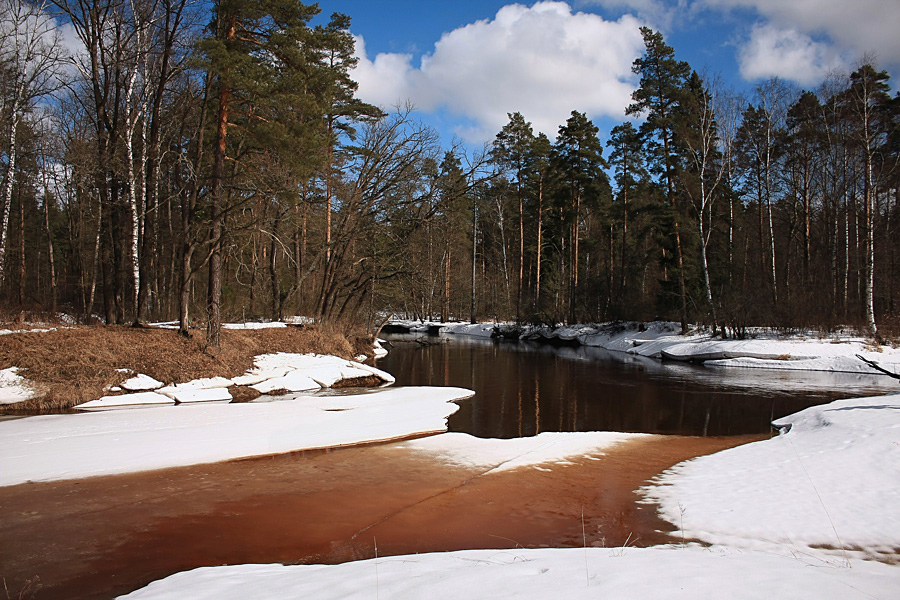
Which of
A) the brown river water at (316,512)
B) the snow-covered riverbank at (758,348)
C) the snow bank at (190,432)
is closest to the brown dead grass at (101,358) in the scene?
the snow bank at (190,432)

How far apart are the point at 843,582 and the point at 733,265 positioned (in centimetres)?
2770

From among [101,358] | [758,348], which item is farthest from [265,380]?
[758,348]

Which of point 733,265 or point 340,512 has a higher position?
point 733,265

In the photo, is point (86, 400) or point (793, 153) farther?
point (793, 153)

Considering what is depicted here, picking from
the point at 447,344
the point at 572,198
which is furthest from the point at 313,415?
the point at 572,198

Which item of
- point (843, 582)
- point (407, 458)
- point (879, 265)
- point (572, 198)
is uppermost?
point (572, 198)

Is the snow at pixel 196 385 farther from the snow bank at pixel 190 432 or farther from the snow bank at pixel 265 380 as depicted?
the snow bank at pixel 190 432

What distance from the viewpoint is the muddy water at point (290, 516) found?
4.56 m

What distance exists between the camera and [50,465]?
23.1 ft

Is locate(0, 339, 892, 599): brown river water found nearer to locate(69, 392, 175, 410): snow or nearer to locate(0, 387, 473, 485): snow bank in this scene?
locate(0, 387, 473, 485): snow bank

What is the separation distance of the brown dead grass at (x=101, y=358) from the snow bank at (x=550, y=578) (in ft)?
30.7

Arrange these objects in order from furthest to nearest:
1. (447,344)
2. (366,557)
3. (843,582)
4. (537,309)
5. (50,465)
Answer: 1. (537,309)
2. (447,344)
3. (50,465)
4. (366,557)
5. (843,582)

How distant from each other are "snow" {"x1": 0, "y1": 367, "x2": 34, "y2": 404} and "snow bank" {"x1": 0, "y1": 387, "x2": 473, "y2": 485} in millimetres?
1545

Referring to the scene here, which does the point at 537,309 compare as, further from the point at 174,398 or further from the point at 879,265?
the point at 174,398
